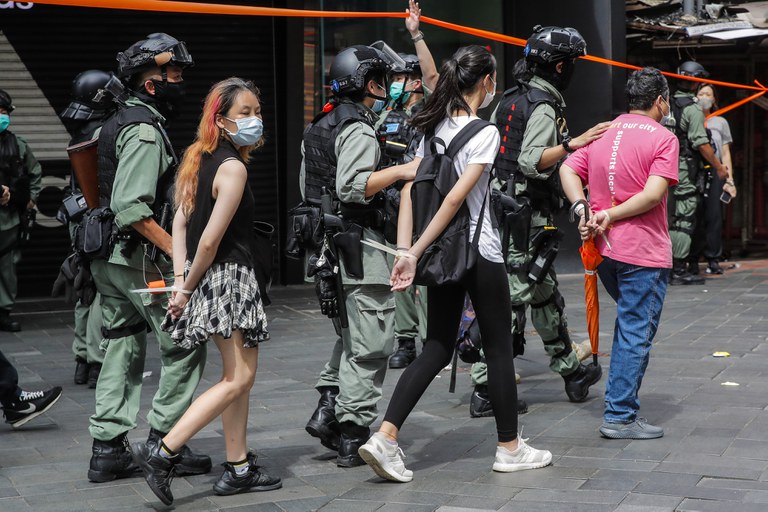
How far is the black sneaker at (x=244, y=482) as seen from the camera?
513 cm

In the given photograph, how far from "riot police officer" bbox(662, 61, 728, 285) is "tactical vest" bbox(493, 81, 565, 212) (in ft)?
19.0

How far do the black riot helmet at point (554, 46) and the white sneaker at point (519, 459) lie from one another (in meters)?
2.32

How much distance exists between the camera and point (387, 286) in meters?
5.59

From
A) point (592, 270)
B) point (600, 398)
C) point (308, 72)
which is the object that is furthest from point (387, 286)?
point (308, 72)

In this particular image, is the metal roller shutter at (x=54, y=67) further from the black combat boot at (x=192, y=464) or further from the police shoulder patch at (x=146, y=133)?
the black combat boot at (x=192, y=464)

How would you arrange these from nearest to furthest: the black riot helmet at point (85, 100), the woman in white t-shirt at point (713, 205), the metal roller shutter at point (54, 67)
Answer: the black riot helmet at point (85, 100) → the metal roller shutter at point (54, 67) → the woman in white t-shirt at point (713, 205)

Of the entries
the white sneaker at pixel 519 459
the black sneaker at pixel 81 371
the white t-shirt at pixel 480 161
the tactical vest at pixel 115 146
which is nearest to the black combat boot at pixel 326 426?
the white sneaker at pixel 519 459

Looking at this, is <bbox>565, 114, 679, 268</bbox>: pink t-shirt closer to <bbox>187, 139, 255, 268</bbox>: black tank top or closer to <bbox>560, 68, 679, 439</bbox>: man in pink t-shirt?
<bbox>560, 68, 679, 439</bbox>: man in pink t-shirt

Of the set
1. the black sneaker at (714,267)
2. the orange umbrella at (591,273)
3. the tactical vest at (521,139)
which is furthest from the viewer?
the black sneaker at (714,267)

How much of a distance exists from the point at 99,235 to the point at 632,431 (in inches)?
115

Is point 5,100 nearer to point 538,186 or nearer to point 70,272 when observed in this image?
point 70,272

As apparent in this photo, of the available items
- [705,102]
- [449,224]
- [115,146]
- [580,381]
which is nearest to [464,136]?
[449,224]

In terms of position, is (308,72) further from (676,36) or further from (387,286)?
(387,286)

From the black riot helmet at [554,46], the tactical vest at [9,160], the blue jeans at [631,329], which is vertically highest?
the black riot helmet at [554,46]
